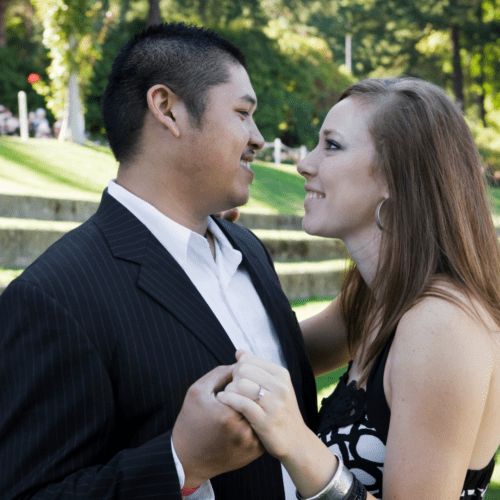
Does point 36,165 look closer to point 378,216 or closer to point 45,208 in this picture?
point 45,208

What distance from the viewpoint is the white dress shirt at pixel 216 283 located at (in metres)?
2.23

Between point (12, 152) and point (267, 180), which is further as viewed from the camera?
point (267, 180)

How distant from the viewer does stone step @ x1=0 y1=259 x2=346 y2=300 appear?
7.91 meters

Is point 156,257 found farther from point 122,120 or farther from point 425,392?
point 425,392

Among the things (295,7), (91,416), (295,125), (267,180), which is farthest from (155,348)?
(295,7)

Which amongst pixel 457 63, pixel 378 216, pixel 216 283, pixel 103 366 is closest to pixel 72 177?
pixel 216 283

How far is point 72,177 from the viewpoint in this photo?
1148cm

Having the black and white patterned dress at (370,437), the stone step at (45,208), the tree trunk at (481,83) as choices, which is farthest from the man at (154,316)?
the tree trunk at (481,83)

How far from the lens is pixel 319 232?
2482 mm

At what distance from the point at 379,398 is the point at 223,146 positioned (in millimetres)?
1119

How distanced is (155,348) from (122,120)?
1.03 metres

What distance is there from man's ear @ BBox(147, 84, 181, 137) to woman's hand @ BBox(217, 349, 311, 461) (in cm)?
111

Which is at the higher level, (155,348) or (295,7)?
(295,7)

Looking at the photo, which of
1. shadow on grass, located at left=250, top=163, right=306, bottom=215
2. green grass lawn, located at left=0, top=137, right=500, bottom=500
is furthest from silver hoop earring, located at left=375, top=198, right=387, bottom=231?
shadow on grass, located at left=250, top=163, right=306, bottom=215
